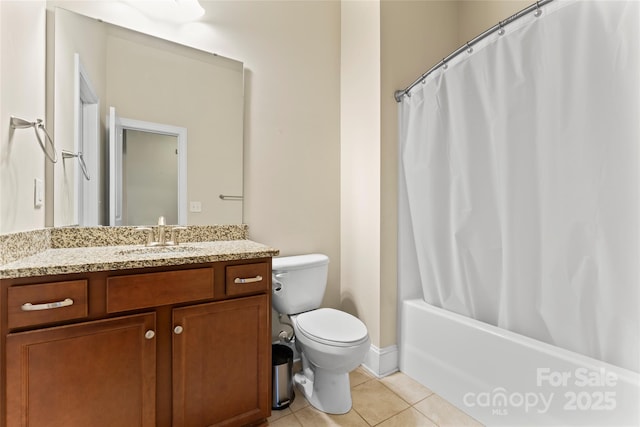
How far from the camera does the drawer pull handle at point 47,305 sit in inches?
34.8

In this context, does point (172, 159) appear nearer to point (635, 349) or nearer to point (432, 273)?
point (432, 273)

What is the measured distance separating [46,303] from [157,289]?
31 centimetres

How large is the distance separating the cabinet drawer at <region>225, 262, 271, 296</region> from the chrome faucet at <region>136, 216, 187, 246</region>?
0.45m

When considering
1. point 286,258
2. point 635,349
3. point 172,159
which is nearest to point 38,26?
point 172,159

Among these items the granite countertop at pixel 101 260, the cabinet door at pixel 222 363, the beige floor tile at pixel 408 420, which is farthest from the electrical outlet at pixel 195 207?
the beige floor tile at pixel 408 420

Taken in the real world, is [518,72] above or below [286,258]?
above

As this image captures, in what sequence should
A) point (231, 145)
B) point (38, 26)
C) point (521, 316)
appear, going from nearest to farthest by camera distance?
point (38, 26), point (521, 316), point (231, 145)

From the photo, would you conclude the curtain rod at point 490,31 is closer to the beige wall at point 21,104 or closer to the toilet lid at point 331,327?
the toilet lid at point 331,327

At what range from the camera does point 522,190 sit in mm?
1317

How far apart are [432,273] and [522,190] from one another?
69cm

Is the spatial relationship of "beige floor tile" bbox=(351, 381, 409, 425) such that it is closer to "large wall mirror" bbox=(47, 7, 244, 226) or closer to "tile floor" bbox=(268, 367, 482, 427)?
"tile floor" bbox=(268, 367, 482, 427)

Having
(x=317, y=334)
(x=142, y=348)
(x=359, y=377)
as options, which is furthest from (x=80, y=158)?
(x=359, y=377)

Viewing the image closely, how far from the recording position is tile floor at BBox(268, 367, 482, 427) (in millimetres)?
1422

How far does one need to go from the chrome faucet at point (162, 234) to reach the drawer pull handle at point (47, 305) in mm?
508
